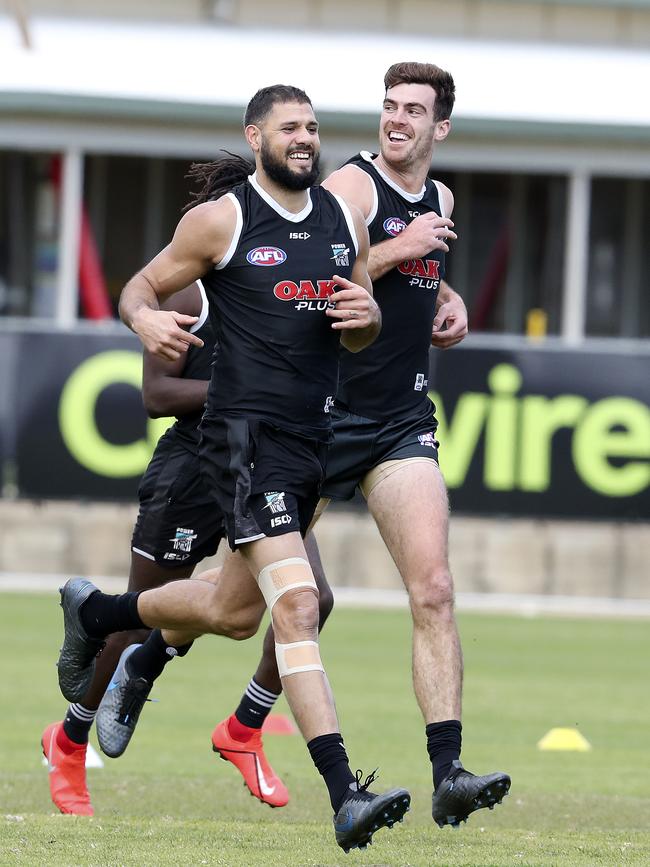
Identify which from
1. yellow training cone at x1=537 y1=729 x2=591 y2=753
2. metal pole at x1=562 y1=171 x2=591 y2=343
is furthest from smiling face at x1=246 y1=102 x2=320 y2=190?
metal pole at x1=562 y1=171 x2=591 y2=343

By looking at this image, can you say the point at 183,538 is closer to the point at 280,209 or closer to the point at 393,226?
the point at 393,226

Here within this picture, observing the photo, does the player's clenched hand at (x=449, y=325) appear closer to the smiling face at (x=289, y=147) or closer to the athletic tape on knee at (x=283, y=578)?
the smiling face at (x=289, y=147)

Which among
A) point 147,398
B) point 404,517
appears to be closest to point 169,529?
point 147,398

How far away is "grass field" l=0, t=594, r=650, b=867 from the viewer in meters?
6.32

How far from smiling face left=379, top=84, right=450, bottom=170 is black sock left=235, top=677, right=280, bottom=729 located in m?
2.32

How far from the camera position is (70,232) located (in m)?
19.5

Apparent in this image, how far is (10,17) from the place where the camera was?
66.6ft

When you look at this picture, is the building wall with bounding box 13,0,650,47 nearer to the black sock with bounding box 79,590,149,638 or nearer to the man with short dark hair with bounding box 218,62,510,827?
the man with short dark hair with bounding box 218,62,510,827

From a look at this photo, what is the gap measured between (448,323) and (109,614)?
1.86 metres

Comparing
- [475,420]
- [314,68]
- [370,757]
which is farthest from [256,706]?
[314,68]

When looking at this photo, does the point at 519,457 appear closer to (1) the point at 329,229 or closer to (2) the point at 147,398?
(2) the point at 147,398

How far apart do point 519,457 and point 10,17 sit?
7802mm

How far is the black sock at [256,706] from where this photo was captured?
7.96m

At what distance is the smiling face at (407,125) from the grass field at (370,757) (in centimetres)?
264
